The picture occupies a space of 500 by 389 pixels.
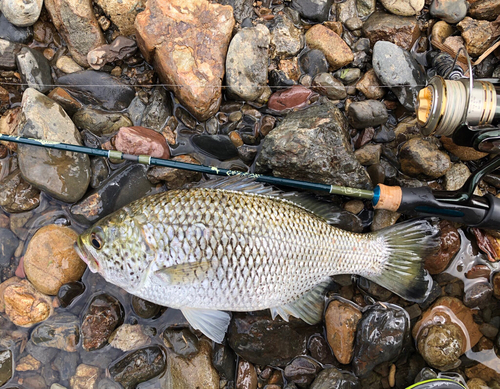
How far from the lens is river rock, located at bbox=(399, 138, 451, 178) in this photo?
3.38 m

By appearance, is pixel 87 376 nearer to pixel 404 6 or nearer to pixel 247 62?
pixel 247 62

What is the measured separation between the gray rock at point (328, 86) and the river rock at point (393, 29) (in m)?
0.64

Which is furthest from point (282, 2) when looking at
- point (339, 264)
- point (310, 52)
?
point (339, 264)

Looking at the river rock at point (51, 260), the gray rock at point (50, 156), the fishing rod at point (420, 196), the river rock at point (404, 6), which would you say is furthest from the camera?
the river rock at point (404, 6)

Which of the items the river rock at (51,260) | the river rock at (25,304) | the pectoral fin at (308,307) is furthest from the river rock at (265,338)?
the river rock at (25,304)

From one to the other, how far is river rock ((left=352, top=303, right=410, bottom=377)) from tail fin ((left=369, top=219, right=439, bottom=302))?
251 millimetres

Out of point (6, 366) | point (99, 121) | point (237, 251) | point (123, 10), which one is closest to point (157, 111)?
point (99, 121)

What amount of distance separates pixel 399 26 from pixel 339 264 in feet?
8.18

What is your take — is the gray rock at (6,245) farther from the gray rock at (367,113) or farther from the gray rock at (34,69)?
the gray rock at (367,113)

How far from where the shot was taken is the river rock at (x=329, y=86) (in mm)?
3524

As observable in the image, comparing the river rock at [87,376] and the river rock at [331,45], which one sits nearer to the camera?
the river rock at [87,376]

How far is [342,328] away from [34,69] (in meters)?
3.89

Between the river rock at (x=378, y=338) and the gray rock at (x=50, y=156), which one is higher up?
the gray rock at (x=50, y=156)

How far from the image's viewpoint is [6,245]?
3426 millimetres
